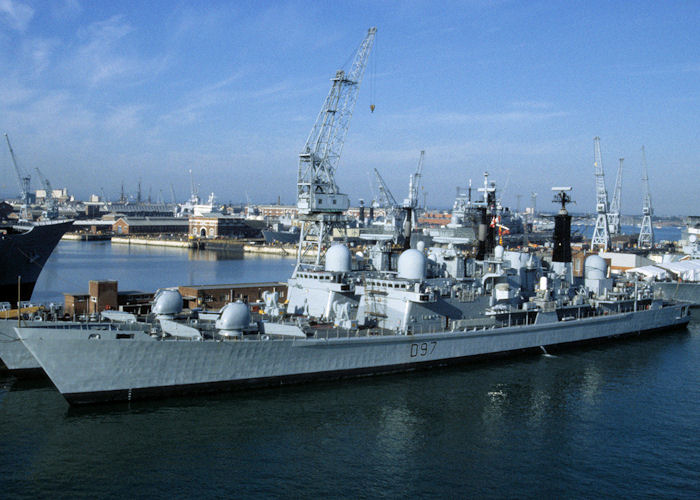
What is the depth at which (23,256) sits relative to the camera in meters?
36.2

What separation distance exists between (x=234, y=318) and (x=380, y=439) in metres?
6.58

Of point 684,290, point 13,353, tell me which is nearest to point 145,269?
point 13,353

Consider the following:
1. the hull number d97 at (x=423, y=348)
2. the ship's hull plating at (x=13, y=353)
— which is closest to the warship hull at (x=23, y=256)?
the ship's hull plating at (x=13, y=353)

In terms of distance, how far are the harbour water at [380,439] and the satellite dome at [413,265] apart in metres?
4.31

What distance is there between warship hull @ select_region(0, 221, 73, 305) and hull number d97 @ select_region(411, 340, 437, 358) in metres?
24.0

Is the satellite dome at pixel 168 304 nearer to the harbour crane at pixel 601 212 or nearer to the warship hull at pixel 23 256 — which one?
the warship hull at pixel 23 256

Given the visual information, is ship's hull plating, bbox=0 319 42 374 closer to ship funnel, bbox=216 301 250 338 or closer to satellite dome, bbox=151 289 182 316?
satellite dome, bbox=151 289 182 316

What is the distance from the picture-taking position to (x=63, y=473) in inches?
583

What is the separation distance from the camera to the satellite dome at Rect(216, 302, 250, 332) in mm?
20406

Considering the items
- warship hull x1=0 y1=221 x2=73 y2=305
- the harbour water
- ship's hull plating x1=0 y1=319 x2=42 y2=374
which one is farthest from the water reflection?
the harbour water

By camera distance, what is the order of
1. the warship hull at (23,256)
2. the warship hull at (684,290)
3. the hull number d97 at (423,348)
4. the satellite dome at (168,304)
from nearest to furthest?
the satellite dome at (168,304), the hull number d97 at (423,348), the warship hull at (23,256), the warship hull at (684,290)

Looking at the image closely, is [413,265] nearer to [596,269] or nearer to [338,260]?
[338,260]

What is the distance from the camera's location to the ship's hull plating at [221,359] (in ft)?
60.6

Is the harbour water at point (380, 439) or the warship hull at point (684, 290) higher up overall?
the warship hull at point (684, 290)
